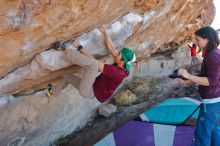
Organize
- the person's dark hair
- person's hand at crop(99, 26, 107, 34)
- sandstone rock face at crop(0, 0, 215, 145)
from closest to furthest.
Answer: sandstone rock face at crop(0, 0, 215, 145) → the person's dark hair → person's hand at crop(99, 26, 107, 34)

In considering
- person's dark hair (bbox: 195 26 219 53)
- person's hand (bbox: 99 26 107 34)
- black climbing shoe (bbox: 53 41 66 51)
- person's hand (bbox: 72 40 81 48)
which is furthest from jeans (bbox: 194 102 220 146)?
black climbing shoe (bbox: 53 41 66 51)

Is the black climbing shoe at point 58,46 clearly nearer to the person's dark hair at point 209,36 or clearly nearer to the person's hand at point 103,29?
the person's hand at point 103,29

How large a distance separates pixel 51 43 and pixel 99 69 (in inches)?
32.8

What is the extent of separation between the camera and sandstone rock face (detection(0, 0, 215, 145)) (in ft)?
14.6

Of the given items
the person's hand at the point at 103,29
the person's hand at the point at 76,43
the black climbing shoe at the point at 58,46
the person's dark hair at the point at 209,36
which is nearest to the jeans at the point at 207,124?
the person's dark hair at the point at 209,36

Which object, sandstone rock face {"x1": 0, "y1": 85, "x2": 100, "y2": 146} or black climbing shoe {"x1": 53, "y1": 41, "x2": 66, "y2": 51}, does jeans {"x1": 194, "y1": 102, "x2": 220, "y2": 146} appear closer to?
black climbing shoe {"x1": 53, "y1": 41, "x2": 66, "y2": 51}

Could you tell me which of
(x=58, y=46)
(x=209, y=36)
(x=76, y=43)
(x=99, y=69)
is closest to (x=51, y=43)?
(x=58, y=46)

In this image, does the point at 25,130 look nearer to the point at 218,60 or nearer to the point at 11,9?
the point at 11,9

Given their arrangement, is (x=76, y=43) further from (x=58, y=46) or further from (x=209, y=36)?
(x=209, y=36)

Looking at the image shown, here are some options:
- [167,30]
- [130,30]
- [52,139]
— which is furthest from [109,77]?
[167,30]

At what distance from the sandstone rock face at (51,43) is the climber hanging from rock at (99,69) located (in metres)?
0.17

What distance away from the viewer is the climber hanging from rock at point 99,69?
17.1 ft

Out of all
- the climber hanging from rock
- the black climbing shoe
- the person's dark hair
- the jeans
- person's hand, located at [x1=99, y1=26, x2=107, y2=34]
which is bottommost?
the jeans

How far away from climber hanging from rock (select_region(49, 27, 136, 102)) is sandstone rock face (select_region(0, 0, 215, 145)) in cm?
17
